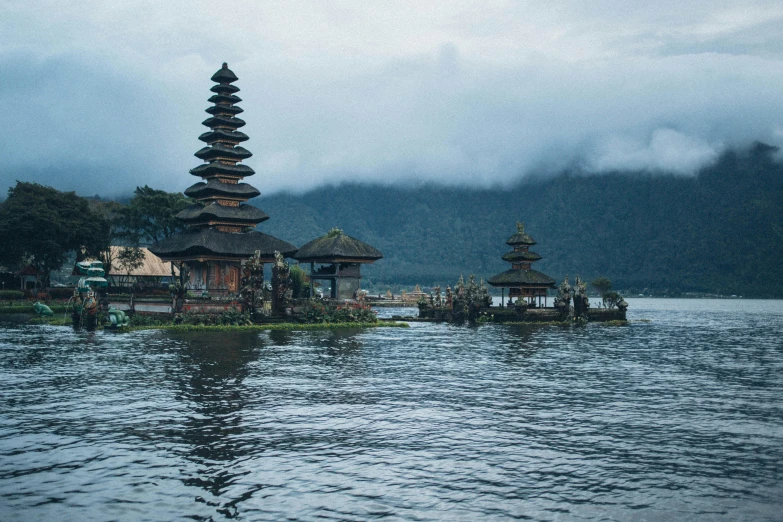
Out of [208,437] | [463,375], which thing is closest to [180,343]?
[463,375]

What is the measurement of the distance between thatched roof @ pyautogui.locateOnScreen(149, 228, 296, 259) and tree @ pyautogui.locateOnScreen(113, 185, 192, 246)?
20.0 m

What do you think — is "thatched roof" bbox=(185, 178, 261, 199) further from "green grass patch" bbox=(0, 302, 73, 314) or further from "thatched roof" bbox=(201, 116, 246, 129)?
"green grass patch" bbox=(0, 302, 73, 314)

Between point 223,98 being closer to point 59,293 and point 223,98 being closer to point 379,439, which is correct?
point 59,293

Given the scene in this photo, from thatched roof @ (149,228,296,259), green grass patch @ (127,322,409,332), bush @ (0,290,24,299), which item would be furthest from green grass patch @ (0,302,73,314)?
green grass patch @ (127,322,409,332)

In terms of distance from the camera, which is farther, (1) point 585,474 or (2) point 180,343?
(2) point 180,343

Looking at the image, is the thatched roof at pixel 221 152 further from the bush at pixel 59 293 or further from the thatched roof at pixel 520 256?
the thatched roof at pixel 520 256

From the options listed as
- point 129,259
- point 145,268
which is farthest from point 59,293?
point 145,268

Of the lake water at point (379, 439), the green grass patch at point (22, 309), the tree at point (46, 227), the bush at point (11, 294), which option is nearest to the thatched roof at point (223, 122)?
the tree at point (46, 227)

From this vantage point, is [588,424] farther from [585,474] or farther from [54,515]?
[54,515]

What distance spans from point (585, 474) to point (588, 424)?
5.68 meters

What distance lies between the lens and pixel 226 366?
107ft

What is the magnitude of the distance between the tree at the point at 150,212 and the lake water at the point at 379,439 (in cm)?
6027

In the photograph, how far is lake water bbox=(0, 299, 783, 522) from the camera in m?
13.5

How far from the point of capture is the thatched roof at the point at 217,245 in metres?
69.6
